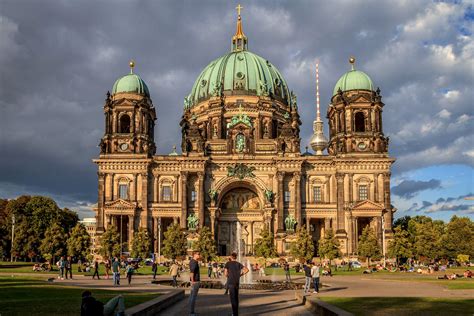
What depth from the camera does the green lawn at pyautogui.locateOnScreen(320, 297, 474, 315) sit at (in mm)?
21206

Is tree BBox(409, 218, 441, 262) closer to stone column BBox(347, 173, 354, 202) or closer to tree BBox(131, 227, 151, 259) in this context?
stone column BBox(347, 173, 354, 202)

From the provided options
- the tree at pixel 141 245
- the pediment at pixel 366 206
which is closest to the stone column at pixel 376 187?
the pediment at pixel 366 206

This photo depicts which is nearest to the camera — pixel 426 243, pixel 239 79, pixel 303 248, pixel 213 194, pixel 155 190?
pixel 303 248

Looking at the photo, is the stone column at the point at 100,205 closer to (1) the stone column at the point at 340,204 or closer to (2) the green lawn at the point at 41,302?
(1) the stone column at the point at 340,204

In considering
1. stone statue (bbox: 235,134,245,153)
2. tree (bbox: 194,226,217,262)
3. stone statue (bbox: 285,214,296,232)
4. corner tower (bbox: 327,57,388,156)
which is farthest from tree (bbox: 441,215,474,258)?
tree (bbox: 194,226,217,262)

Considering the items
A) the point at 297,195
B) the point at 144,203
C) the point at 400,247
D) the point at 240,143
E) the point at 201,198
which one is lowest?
the point at 400,247

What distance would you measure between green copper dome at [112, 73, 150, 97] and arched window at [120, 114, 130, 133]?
443 centimetres

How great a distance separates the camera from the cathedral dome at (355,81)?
306 ft

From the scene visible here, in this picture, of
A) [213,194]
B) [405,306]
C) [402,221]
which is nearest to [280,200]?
[213,194]

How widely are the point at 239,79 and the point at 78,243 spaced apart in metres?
47.6

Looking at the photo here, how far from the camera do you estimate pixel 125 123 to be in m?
94.2

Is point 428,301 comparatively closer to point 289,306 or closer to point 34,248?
point 289,306

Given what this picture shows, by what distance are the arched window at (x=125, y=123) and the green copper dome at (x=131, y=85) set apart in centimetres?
443

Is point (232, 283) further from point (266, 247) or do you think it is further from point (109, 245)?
point (109, 245)
